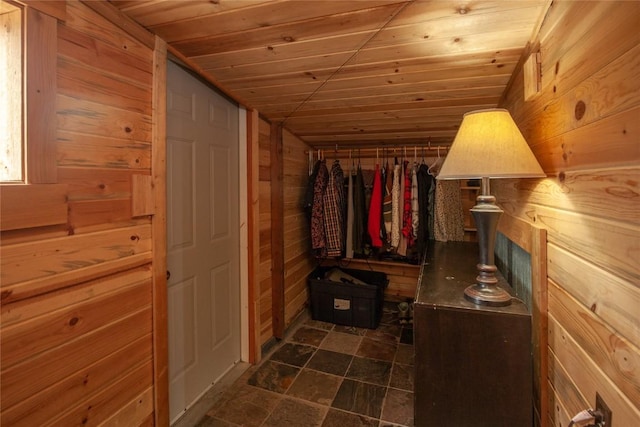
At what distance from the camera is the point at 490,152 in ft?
3.42

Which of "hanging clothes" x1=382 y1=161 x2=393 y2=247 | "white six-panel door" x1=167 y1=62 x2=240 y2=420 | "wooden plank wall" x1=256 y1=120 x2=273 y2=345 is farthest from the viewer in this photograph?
"hanging clothes" x1=382 y1=161 x2=393 y2=247

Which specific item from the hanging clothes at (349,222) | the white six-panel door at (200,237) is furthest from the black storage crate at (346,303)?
the white six-panel door at (200,237)

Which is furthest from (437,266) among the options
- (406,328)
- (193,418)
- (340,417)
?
(193,418)

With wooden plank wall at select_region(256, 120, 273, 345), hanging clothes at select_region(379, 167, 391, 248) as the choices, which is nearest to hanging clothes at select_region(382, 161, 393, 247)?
hanging clothes at select_region(379, 167, 391, 248)

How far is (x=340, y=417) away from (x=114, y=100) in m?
1.90

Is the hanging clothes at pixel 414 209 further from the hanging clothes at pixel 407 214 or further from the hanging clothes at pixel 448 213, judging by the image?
the hanging clothes at pixel 448 213

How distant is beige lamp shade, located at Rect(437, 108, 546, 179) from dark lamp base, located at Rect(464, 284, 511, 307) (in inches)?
18.3

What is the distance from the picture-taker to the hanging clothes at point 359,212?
9.63 ft

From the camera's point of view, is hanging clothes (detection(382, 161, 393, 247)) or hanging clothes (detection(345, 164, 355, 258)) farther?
hanging clothes (detection(345, 164, 355, 258))

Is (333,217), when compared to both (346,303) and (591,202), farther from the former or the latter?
(591,202)

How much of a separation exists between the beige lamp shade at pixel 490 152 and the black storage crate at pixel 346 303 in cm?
188

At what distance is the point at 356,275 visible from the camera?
3.30m

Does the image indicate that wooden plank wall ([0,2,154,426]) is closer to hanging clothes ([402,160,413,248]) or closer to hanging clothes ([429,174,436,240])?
hanging clothes ([402,160,413,248])

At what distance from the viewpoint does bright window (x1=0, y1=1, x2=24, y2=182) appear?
2.75ft
